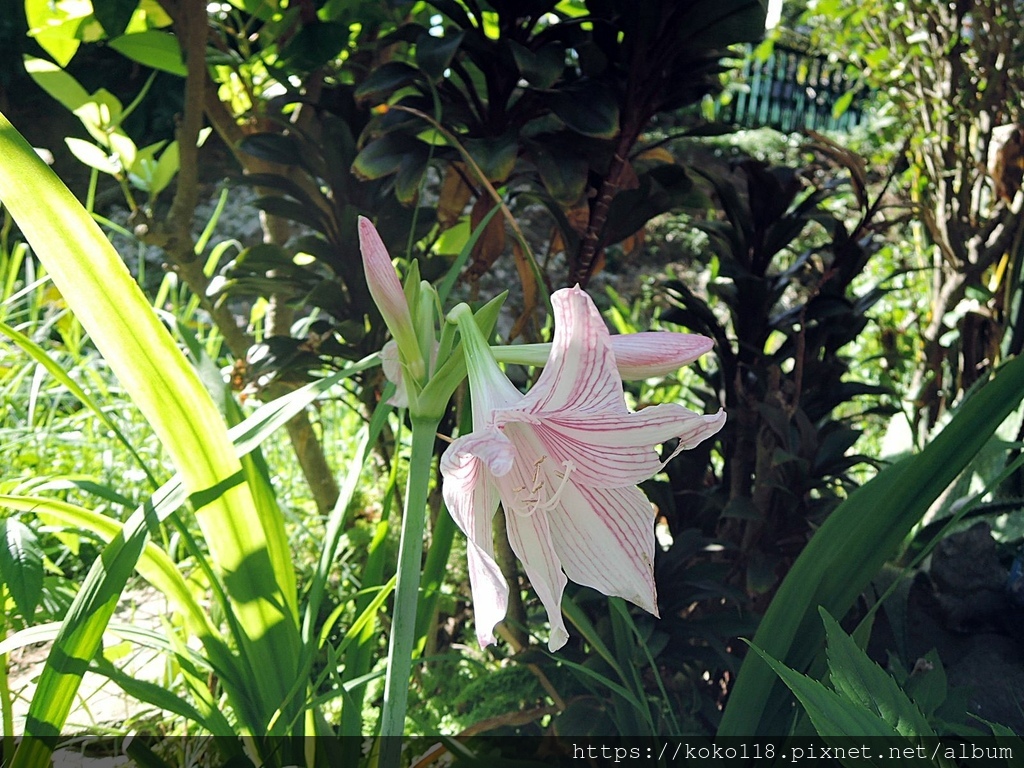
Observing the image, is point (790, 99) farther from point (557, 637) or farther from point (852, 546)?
point (557, 637)

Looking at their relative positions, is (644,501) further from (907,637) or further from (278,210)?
(278,210)

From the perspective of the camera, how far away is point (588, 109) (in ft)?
4.02

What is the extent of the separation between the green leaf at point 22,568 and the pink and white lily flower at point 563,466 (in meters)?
0.61

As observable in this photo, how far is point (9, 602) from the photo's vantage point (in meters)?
1.40

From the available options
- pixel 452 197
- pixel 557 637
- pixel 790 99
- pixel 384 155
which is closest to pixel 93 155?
pixel 384 155

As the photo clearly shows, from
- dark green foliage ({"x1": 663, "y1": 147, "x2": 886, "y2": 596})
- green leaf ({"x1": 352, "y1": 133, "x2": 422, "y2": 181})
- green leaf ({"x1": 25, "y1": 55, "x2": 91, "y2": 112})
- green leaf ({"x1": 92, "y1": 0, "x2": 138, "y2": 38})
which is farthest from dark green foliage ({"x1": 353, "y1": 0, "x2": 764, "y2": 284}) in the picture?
green leaf ({"x1": 25, "y1": 55, "x2": 91, "y2": 112})

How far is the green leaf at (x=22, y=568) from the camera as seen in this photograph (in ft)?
3.01

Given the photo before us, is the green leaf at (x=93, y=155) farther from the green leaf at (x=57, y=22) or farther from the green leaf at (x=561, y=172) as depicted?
the green leaf at (x=561, y=172)

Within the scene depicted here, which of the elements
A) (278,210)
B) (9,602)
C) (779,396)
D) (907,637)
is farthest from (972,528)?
(9,602)

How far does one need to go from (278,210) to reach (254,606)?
77cm

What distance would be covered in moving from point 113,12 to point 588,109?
0.74 meters

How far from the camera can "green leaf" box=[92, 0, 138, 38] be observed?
4.00 feet

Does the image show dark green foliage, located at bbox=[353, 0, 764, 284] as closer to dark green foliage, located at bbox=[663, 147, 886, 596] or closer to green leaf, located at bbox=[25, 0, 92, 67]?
dark green foliage, located at bbox=[663, 147, 886, 596]

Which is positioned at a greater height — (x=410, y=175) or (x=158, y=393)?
(x=410, y=175)
